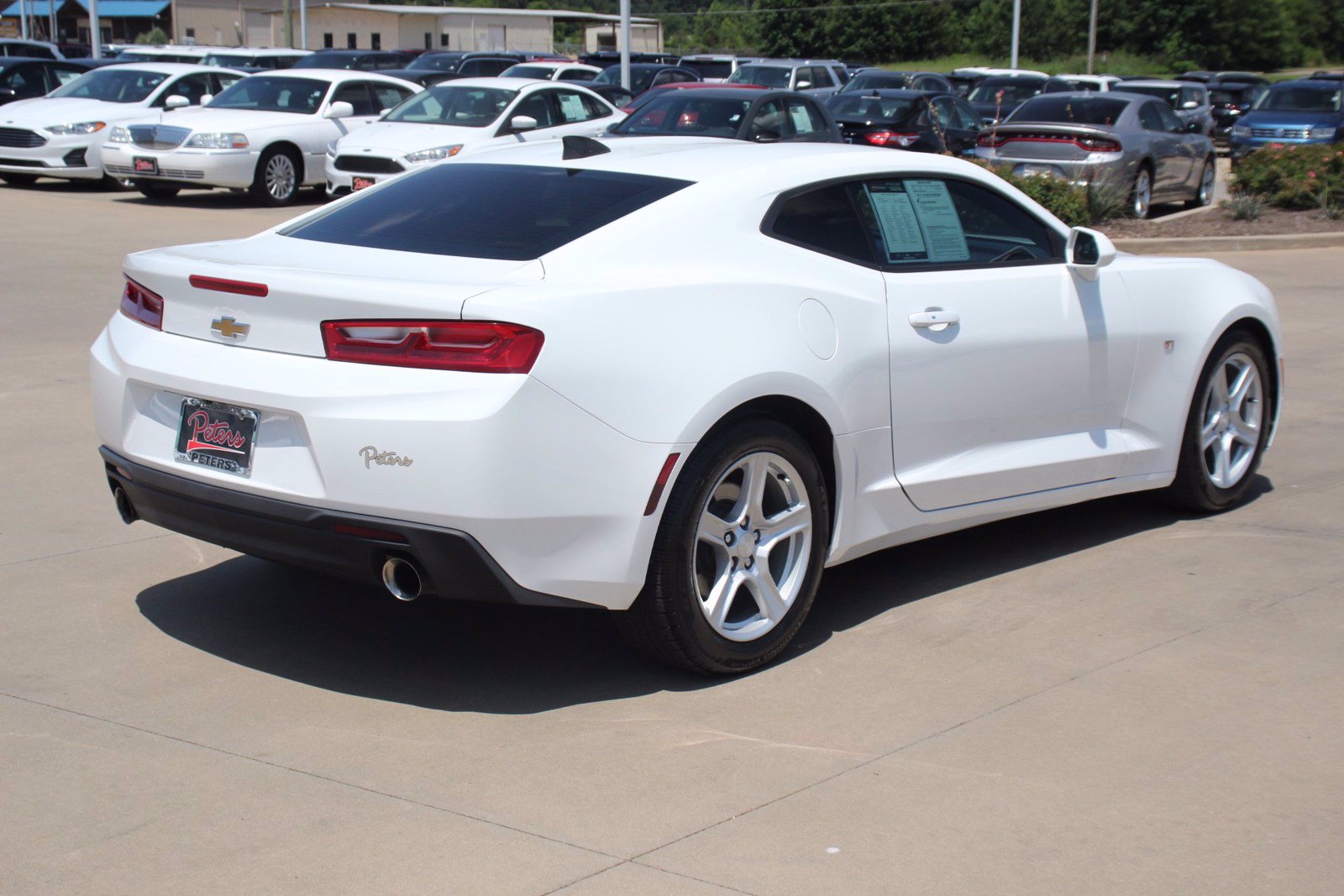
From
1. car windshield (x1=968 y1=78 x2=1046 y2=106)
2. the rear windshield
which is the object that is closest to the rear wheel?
the rear windshield

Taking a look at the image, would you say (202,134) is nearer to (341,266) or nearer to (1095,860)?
(341,266)

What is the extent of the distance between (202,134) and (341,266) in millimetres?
14989

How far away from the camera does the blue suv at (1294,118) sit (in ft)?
91.4

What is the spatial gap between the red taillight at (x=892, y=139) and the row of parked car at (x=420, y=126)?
0.09 feet

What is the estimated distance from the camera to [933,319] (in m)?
5.19

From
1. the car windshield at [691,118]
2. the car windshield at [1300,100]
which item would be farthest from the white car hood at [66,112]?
the car windshield at [1300,100]

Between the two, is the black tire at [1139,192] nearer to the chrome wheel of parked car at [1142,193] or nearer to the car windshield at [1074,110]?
the chrome wheel of parked car at [1142,193]

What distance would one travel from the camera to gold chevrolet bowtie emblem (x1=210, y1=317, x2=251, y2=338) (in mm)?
4406

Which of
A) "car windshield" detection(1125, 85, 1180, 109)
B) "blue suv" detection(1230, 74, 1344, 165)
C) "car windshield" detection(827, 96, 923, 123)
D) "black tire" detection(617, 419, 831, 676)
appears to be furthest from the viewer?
"car windshield" detection(1125, 85, 1180, 109)

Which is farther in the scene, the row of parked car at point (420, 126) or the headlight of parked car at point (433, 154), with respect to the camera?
the row of parked car at point (420, 126)

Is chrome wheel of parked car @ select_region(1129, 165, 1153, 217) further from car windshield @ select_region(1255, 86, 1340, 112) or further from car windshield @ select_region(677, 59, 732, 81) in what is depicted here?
car windshield @ select_region(677, 59, 732, 81)

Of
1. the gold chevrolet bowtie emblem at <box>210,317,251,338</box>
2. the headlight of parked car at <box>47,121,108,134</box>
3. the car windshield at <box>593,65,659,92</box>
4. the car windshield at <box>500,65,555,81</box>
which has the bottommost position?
the gold chevrolet bowtie emblem at <box>210,317,251,338</box>

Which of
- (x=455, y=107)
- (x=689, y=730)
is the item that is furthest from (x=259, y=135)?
(x=689, y=730)

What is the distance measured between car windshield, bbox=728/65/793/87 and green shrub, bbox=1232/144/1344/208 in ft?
38.9
